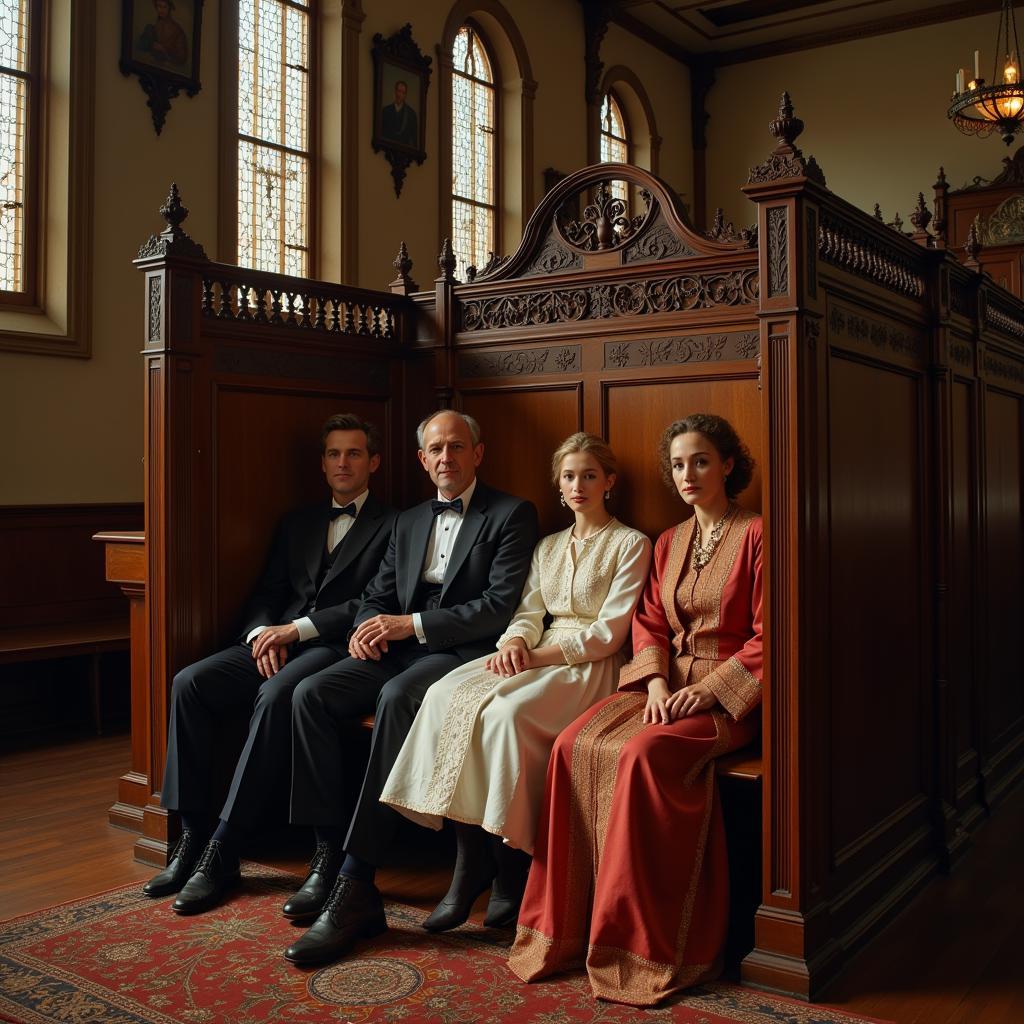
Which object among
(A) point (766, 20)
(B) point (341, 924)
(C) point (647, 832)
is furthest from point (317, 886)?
(A) point (766, 20)

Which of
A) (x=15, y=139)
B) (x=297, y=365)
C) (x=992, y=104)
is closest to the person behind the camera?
(x=297, y=365)

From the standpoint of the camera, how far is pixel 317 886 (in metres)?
3.46

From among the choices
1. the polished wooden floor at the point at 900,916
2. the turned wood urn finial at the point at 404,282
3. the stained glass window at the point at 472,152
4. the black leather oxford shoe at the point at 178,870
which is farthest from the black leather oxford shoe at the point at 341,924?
the stained glass window at the point at 472,152

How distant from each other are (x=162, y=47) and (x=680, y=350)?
4.52 metres

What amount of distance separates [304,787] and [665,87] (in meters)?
10.7

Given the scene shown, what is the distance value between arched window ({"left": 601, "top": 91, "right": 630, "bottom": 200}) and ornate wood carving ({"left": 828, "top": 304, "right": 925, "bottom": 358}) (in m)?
8.13

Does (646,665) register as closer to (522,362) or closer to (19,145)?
(522,362)

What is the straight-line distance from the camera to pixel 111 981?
2.99m

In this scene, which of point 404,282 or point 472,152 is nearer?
point 404,282

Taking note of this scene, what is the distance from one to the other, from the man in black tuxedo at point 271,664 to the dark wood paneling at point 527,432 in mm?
455

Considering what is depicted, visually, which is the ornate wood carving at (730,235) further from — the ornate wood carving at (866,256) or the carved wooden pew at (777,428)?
the ornate wood carving at (866,256)

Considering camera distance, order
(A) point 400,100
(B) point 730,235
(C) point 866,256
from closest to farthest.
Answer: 1. (C) point 866,256
2. (B) point 730,235
3. (A) point 400,100

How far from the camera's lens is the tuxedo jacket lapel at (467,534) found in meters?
4.03

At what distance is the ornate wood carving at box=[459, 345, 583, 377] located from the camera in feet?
14.3
